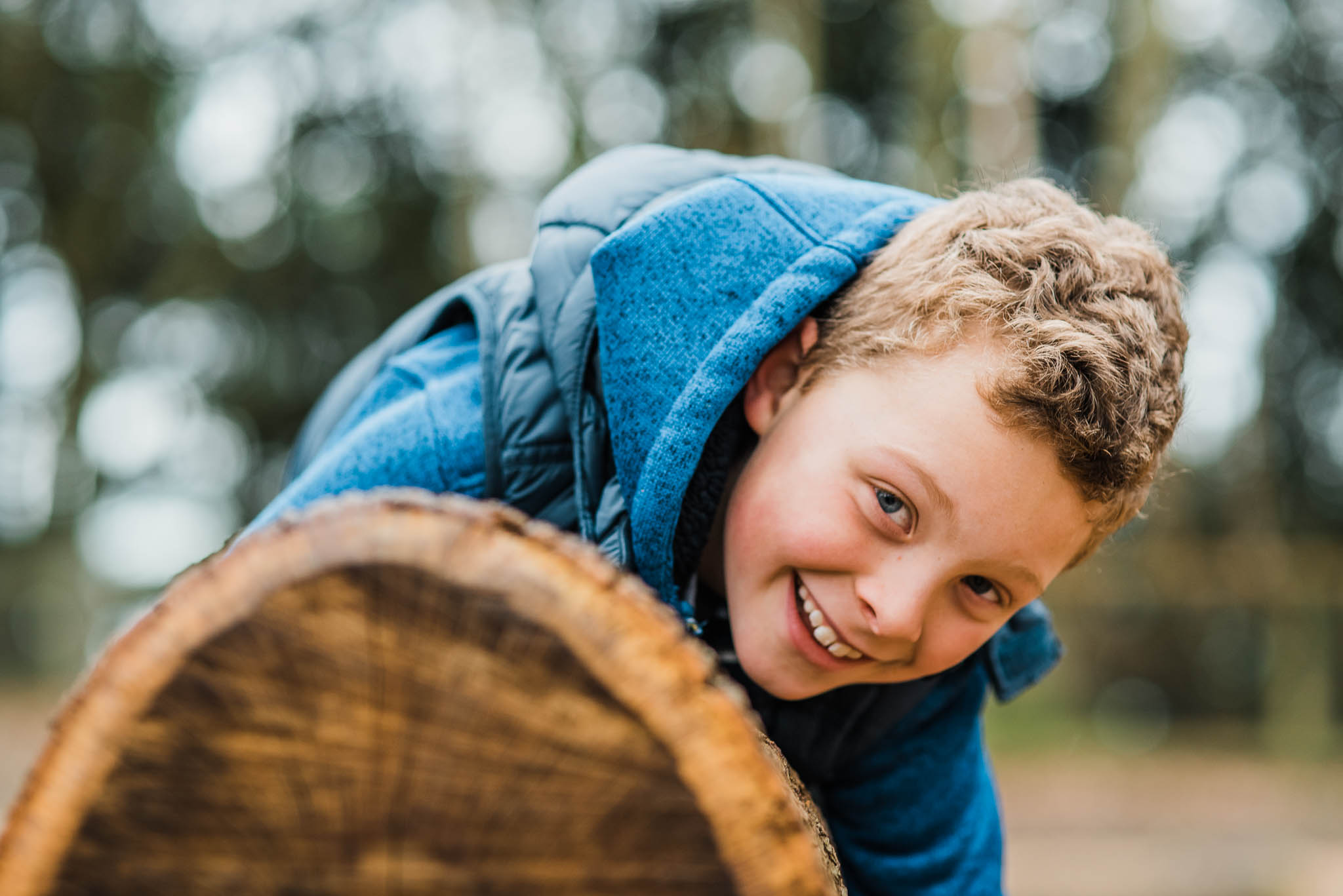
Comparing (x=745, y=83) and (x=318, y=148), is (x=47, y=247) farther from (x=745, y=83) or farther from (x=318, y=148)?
(x=745, y=83)

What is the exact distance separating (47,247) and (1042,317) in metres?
10.3

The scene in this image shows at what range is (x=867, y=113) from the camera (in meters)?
8.84

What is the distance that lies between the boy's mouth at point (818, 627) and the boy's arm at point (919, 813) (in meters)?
0.32

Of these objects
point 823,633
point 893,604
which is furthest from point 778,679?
point 893,604

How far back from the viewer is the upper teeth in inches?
43.0

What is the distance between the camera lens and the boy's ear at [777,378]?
120cm

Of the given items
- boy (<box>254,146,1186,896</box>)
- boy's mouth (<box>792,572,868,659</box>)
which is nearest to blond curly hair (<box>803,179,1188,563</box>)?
boy (<box>254,146,1186,896</box>)

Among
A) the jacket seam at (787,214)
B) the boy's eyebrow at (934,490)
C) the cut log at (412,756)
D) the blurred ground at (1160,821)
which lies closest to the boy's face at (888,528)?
the boy's eyebrow at (934,490)

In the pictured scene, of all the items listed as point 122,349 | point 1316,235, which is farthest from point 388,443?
point 1316,235

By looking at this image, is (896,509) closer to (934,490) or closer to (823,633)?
(934,490)

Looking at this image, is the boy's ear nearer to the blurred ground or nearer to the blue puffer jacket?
the blue puffer jacket

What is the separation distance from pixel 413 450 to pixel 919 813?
2.69 ft

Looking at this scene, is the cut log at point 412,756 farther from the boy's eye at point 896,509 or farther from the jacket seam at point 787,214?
the jacket seam at point 787,214

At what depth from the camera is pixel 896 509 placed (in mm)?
1048
